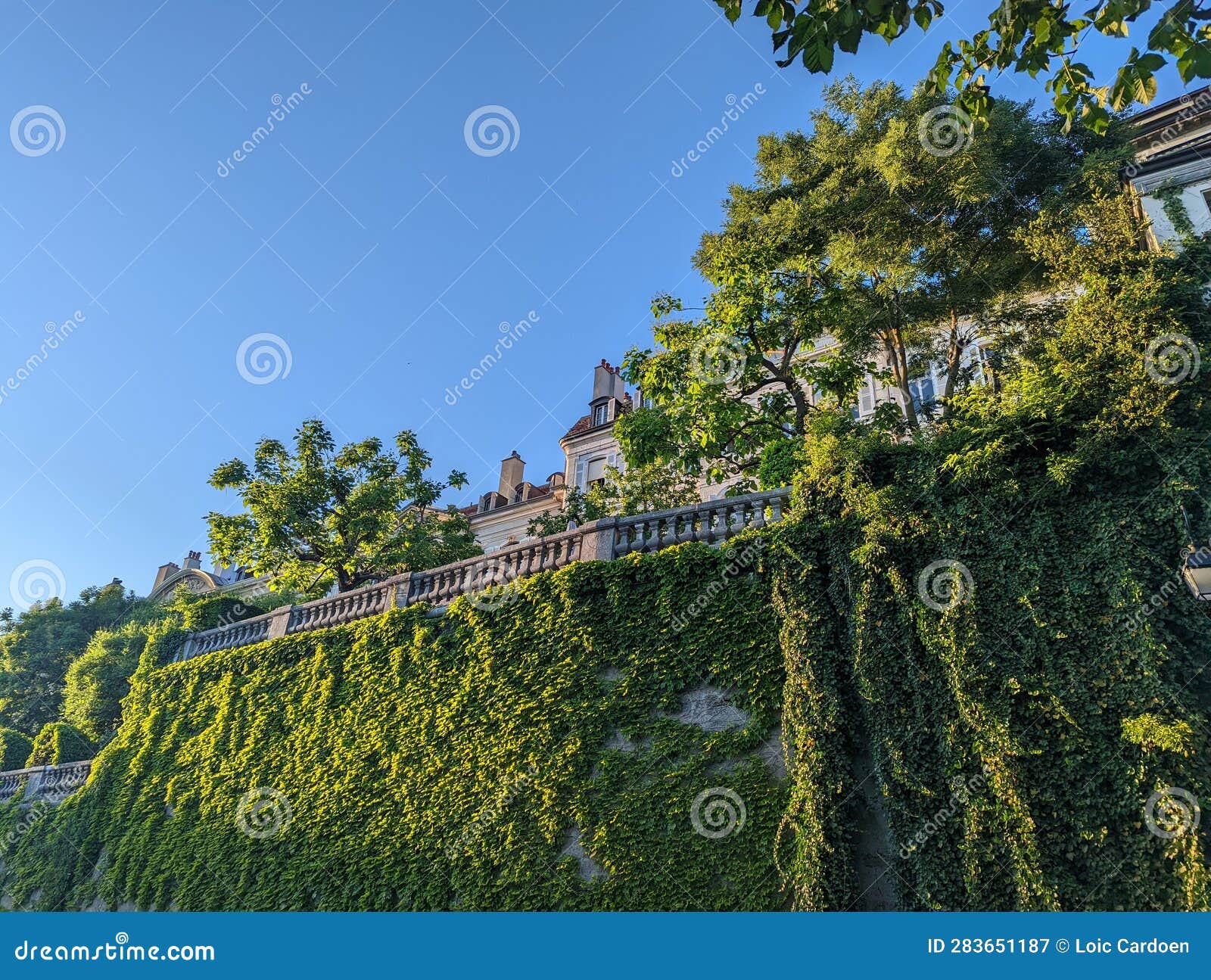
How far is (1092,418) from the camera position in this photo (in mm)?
9820

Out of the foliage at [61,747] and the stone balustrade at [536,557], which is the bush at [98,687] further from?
the stone balustrade at [536,557]

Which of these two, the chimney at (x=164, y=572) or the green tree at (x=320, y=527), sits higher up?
the chimney at (x=164, y=572)

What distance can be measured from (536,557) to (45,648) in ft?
122

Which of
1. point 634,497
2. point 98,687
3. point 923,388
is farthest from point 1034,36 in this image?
point 98,687

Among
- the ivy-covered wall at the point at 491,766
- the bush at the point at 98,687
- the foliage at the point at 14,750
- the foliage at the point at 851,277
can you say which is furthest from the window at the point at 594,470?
the foliage at the point at 14,750

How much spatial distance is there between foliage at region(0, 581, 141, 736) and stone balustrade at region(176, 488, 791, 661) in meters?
24.8

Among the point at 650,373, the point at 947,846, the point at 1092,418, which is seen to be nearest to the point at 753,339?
the point at 650,373

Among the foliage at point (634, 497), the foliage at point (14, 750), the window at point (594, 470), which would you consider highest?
the window at point (594, 470)

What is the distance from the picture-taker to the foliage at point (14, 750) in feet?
83.5

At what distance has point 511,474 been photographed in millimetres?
45938

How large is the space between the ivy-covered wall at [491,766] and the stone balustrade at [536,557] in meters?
0.51

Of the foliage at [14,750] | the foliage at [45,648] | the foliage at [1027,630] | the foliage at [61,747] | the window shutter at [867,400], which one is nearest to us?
the foliage at [1027,630]

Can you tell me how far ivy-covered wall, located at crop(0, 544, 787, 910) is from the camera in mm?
10547

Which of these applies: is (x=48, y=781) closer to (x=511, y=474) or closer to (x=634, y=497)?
(x=634, y=497)
